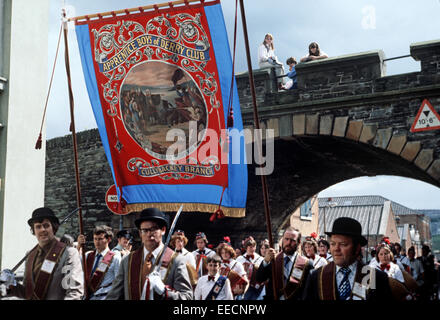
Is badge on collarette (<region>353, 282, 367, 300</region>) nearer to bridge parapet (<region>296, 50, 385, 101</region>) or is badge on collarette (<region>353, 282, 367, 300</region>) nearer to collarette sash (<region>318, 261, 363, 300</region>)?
collarette sash (<region>318, 261, 363, 300</region>)

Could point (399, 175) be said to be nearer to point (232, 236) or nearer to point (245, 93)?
point (232, 236)

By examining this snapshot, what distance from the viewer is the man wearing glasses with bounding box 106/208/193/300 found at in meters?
4.16

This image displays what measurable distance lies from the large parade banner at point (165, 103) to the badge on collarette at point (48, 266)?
122 inches

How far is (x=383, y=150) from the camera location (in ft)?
35.8

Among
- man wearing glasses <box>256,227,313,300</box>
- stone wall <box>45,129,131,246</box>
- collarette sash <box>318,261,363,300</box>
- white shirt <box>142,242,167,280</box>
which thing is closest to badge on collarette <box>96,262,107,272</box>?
man wearing glasses <box>256,227,313,300</box>

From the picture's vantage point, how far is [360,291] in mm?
3965

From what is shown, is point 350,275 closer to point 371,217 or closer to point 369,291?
point 369,291

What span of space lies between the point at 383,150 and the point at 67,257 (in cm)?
766

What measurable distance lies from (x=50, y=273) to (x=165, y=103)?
3998 mm

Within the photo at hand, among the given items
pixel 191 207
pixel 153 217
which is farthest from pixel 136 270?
pixel 191 207

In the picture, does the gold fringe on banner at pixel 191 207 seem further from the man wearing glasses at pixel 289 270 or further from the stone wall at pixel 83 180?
the stone wall at pixel 83 180
